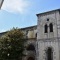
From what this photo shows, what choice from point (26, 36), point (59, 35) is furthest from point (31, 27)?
point (59, 35)

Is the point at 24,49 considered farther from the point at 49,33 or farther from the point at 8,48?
the point at 49,33

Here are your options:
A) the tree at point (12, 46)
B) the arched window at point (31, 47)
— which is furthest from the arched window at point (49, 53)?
the tree at point (12, 46)

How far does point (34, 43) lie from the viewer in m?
26.1

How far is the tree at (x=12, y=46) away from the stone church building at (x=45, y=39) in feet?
7.24

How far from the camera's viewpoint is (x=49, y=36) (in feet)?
78.1

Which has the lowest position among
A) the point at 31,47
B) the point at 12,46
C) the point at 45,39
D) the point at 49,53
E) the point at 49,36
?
the point at 49,53

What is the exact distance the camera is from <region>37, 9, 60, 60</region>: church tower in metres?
23.1

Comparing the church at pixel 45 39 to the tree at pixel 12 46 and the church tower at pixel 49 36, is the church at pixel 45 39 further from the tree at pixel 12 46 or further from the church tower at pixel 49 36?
the tree at pixel 12 46

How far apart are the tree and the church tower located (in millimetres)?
3063

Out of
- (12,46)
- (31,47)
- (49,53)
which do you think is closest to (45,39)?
(49,53)

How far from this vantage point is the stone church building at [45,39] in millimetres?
23250

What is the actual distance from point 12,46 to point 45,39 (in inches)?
207

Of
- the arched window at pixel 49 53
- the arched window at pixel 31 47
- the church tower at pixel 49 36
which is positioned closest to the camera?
the church tower at pixel 49 36

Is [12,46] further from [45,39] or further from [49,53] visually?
[49,53]
